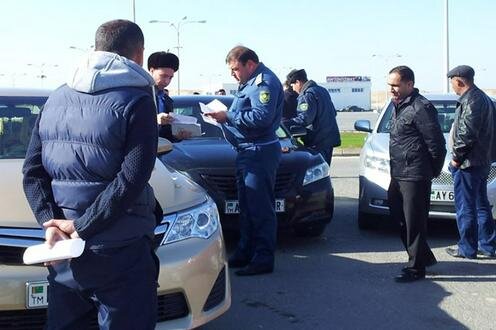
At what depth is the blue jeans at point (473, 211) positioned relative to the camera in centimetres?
591

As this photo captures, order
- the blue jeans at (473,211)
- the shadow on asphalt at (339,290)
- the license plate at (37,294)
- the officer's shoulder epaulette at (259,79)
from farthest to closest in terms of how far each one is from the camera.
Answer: the blue jeans at (473,211)
the officer's shoulder epaulette at (259,79)
the shadow on asphalt at (339,290)
the license plate at (37,294)

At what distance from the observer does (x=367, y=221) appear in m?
7.12

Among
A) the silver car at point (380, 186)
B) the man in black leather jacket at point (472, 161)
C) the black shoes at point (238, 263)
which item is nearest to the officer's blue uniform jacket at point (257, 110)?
the black shoes at point (238, 263)

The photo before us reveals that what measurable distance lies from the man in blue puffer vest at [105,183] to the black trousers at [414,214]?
3087 mm

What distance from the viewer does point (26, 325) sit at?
10.2 ft

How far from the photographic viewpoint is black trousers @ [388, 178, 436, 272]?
5.12m

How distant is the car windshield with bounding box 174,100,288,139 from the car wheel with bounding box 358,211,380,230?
1.23 m

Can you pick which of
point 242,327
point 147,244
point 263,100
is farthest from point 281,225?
point 147,244

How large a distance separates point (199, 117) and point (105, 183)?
4.91 meters

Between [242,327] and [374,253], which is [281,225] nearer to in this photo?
[374,253]

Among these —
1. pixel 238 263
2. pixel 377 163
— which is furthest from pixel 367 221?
pixel 238 263

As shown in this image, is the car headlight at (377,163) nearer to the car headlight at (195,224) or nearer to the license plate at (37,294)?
the car headlight at (195,224)

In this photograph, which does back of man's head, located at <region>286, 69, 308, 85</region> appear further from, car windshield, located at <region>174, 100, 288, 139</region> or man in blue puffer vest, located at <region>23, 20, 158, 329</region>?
man in blue puffer vest, located at <region>23, 20, 158, 329</region>

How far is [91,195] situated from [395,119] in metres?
3.40
